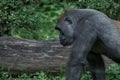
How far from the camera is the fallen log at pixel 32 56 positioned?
6137 millimetres

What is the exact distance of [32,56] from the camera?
6.21 m

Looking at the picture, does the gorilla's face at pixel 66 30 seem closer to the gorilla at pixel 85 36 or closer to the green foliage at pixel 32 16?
the gorilla at pixel 85 36

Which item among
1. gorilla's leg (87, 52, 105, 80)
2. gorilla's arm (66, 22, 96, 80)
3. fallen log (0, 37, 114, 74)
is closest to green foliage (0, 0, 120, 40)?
fallen log (0, 37, 114, 74)

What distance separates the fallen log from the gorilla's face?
101cm

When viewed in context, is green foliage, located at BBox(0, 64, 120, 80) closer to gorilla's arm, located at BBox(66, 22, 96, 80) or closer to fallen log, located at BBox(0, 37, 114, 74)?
fallen log, located at BBox(0, 37, 114, 74)

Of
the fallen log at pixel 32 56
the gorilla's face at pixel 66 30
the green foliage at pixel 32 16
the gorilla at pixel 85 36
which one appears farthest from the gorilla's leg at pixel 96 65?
the green foliage at pixel 32 16

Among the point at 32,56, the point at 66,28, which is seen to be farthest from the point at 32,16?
the point at 66,28

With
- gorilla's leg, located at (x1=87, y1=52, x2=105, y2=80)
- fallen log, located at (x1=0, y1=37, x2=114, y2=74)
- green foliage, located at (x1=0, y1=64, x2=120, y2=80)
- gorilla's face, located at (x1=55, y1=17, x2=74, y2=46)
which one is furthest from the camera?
fallen log, located at (x1=0, y1=37, x2=114, y2=74)

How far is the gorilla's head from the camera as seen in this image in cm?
509

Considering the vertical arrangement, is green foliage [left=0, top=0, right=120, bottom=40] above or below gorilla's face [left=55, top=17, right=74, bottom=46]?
below

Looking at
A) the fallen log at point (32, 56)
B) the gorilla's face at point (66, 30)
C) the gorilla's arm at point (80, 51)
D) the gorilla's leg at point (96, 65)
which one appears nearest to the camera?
the gorilla's arm at point (80, 51)

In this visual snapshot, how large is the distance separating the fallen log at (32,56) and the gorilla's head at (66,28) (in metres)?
1.01

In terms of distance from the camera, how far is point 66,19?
16.8 ft

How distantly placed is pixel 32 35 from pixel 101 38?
3.07m
